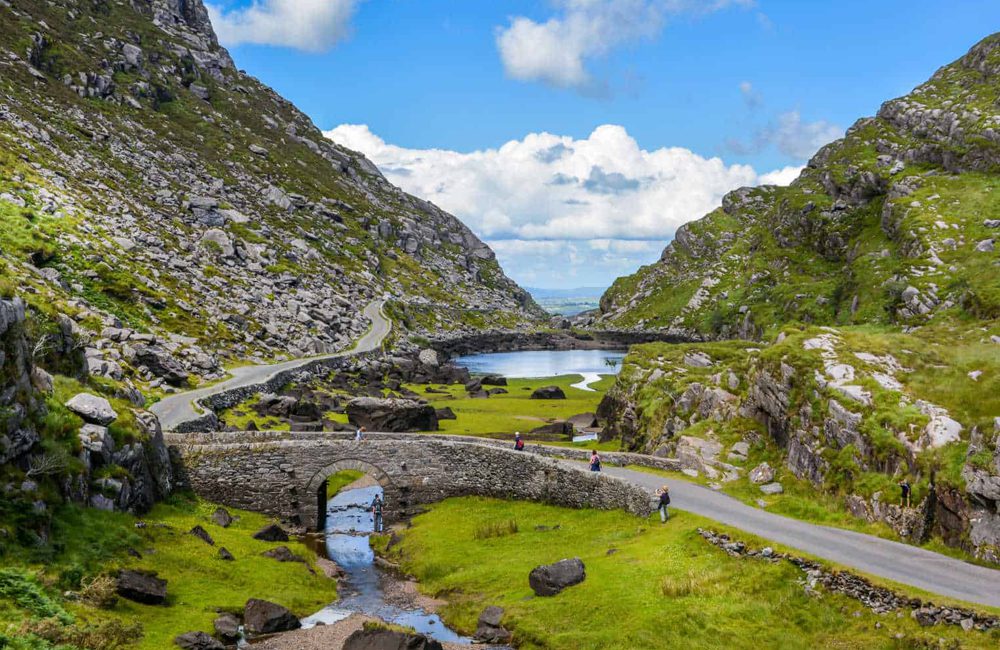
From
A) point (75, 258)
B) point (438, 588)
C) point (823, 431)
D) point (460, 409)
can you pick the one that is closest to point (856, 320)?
point (460, 409)

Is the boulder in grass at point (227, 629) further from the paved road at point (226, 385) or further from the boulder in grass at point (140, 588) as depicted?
the paved road at point (226, 385)

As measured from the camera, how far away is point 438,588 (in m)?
42.8

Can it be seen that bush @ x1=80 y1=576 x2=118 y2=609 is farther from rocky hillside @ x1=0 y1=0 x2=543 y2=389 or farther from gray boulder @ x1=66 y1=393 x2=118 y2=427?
rocky hillside @ x1=0 y1=0 x2=543 y2=389

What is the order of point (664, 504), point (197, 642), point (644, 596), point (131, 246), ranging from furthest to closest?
1. point (131, 246)
2. point (664, 504)
3. point (644, 596)
4. point (197, 642)

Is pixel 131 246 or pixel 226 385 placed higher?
pixel 131 246

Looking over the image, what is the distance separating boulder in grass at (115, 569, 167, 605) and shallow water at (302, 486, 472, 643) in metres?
7.45

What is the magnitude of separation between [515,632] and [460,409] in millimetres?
76672

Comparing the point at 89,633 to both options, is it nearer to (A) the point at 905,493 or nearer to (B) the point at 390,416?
(A) the point at 905,493

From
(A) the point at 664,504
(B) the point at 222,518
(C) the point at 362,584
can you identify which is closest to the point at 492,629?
(A) the point at 664,504

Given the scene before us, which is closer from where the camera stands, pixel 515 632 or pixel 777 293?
pixel 515 632

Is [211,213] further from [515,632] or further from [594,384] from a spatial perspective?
[515,632]

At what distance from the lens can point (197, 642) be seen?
101 feet

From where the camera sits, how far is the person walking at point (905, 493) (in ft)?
112

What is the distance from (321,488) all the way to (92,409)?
21.2 meters
